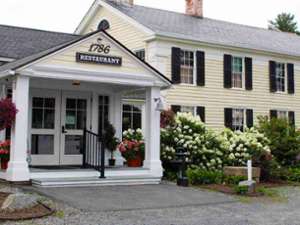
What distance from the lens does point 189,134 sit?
15320 mm

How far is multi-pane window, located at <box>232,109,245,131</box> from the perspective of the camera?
22198mm

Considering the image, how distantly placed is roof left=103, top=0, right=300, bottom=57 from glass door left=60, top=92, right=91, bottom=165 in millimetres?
6605

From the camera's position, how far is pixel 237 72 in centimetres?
2238

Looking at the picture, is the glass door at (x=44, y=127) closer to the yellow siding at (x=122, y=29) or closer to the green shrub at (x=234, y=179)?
the green shrub at (x=234, y=179)

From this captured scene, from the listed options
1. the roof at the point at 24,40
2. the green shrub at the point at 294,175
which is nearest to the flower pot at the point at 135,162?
the roof at the point at 24,40

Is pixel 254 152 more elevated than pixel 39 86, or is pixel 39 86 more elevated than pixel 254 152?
pixel 39 86

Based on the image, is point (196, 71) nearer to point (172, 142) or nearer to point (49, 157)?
point (172, 142)

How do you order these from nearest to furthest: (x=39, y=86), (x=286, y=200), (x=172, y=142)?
1. (x=286, y=200)
2. (x=39, y=86)
3. (x=172, y=142)

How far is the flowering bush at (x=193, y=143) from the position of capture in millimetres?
14781

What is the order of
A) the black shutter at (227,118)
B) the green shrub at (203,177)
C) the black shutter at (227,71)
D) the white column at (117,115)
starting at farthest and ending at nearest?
the black shutter at (227,118) → the black shutter at (227,71) → the white column at (117,115) → the green shrub at (203,177)

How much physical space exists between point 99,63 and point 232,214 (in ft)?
17.8

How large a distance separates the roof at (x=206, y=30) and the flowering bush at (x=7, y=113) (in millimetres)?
9555

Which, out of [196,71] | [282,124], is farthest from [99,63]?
[196,71]

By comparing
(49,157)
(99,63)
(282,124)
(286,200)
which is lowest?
(286,200)
